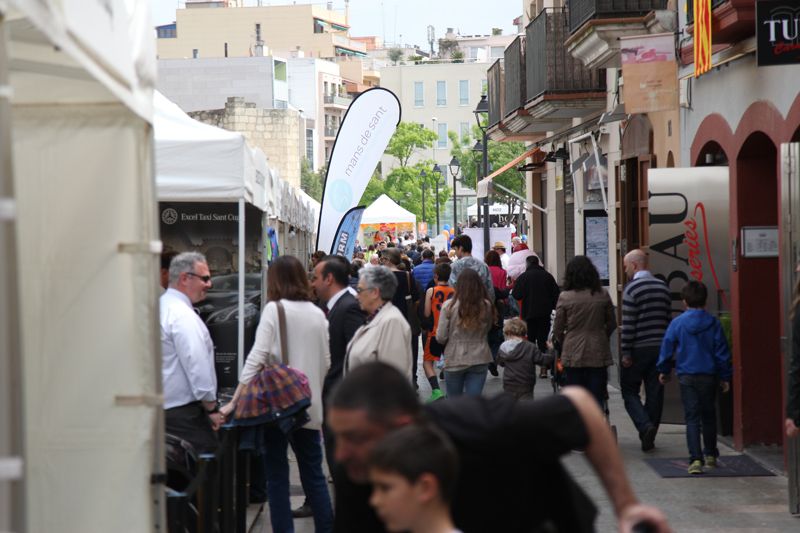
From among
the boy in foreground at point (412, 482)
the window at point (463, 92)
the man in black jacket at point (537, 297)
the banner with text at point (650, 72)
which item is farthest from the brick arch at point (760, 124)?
the window at point (463, 92)

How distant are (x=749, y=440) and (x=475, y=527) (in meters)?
9.28

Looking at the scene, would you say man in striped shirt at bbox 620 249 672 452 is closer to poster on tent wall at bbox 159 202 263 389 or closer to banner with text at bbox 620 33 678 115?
poster on tent wall at bbox 159 202 263 389

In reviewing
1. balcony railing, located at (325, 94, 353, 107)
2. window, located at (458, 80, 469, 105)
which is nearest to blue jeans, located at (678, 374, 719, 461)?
window, located at (458, 80, 469, 105)

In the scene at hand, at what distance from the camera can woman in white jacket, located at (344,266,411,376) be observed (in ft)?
26.6

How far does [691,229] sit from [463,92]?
107139 millimetres

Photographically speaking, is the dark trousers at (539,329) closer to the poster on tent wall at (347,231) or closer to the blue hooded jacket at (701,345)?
the poster on tent wall at (347,231)

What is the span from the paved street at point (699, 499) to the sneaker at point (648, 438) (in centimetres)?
8

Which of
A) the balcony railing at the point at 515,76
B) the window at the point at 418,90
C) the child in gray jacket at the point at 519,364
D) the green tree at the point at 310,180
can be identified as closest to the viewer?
the child in gray jacket at the point at 519,364

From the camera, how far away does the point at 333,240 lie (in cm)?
1769

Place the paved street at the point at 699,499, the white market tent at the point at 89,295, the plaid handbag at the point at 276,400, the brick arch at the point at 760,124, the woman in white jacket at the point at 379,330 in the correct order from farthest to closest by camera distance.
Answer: the brick arch at the point at 760,124
the paved street at the point at 699,499
the woman in white jacket at the point at 379,330
the plaid handbag at the point at 276,400
the white market tent at the point at 89,295

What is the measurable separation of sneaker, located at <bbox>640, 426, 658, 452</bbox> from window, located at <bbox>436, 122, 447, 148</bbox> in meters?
107

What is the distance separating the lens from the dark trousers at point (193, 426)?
301 inches

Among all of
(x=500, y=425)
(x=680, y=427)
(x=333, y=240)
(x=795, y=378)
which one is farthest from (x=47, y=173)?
(x=333, y=240)

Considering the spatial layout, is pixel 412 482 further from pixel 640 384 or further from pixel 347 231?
pixel 347 231
